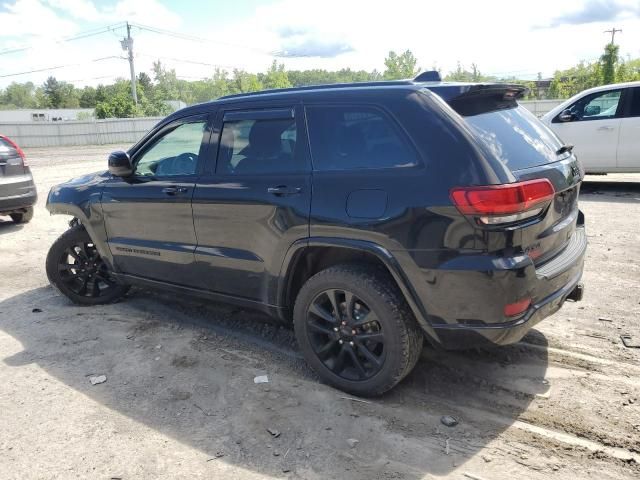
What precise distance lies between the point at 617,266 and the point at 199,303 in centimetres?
421

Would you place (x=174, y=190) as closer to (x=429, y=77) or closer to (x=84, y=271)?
(x=84, y=271)

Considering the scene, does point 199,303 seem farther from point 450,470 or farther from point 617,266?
point 617,266

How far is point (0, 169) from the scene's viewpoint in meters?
8.20

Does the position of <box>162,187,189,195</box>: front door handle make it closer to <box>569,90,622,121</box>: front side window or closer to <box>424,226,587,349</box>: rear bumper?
<box>424,226,587,349</box>: rear bumper

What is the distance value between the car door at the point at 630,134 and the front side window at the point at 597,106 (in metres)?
0.20

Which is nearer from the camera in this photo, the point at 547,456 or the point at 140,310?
the point at 547,456

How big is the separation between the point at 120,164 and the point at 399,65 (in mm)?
58730

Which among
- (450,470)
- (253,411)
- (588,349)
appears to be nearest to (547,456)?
(450,470)

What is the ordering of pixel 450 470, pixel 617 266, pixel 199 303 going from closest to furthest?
1. pixel 450 470
2. pixel 199 303
3. pixel 617 266

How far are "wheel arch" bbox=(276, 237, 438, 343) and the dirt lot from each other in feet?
1.87

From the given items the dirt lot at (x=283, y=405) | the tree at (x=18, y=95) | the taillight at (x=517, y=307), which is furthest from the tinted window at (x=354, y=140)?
the tree at (x=18, y=95)

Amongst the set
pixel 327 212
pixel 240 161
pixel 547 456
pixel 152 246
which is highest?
pixel 240 161

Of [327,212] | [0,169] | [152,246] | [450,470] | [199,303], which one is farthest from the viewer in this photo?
[0,169]

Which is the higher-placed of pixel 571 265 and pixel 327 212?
pixel 327 212
